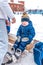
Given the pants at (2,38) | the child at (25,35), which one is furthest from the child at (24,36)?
the pants at (2,38)

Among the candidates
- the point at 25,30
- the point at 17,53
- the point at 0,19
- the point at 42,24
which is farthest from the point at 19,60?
the point at 42,24

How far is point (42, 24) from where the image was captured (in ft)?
10.1

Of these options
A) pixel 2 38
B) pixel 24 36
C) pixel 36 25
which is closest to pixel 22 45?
pixel 24 36

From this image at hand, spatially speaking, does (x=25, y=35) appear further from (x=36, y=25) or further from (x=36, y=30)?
(x=36, y=25)

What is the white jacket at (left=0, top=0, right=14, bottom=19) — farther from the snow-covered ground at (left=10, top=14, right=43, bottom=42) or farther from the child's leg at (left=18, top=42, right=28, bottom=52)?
the snow-covered ground at (left=10, top=14, right=43, bottom=42)

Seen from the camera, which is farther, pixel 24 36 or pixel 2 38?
pixel 24 36

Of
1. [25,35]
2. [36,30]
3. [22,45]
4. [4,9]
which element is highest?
[4,9]

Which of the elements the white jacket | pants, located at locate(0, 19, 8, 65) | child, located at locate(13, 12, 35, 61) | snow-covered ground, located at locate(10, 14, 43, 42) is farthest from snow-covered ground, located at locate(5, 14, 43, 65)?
the white jacket

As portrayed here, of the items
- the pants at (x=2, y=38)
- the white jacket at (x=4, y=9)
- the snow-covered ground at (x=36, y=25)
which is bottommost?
the snow-covered ground at (x=36, y=25)

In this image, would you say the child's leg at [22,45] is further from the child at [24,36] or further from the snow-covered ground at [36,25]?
the snow-covered ground at [36,25]

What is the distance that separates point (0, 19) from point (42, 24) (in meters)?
1.72

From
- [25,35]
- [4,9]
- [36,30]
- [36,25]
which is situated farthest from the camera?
[36,25]

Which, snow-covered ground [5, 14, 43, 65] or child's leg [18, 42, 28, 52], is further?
child's leg [18, 42, 28, 52]

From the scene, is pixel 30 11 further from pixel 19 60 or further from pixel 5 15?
pixel 5 15
